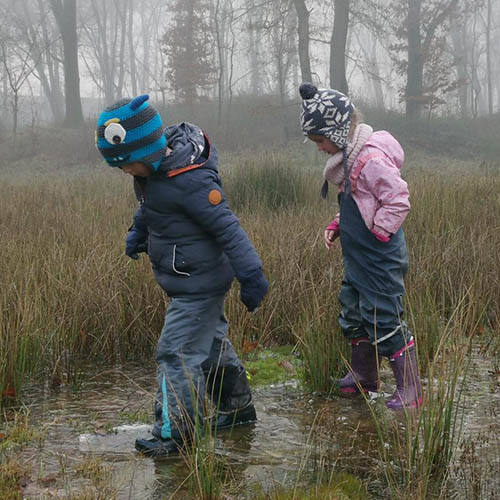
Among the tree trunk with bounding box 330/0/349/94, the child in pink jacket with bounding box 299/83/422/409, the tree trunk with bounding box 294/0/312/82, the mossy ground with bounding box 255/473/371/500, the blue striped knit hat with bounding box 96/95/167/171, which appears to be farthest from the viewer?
the tree trunk with bounding box 330/0/349/94

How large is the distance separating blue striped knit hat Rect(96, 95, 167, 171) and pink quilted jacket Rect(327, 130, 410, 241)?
987 millimetres

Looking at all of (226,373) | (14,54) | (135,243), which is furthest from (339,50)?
(14,54)

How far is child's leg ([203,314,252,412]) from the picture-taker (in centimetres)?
329

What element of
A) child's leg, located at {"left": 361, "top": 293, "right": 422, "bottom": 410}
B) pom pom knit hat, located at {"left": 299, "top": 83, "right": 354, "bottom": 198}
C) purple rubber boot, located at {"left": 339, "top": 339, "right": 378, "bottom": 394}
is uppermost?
pom pom knit hat, located at {"left": 299, "top": 83, "right": 354, "bottom": 198}

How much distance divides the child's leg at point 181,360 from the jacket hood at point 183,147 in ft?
1.87

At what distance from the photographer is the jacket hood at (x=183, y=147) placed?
300cm

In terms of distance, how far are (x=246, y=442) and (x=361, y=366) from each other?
2.81 ft

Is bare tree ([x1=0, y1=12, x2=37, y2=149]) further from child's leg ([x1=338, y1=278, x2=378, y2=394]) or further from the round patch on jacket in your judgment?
the round patch on jacket

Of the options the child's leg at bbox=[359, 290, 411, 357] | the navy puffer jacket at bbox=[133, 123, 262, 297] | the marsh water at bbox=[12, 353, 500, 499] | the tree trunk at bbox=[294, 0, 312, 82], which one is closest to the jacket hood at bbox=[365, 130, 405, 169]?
the child's leg at bbox=[359, 290, 411, 357]

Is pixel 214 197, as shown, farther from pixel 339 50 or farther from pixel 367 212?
pixel 339 50

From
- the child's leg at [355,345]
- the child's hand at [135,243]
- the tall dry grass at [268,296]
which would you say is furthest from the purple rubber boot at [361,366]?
the child's hand at [135,243]

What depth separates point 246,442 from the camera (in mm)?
3193

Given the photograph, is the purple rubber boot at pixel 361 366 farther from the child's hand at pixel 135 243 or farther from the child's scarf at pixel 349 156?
the child's hand at pixel 135 243

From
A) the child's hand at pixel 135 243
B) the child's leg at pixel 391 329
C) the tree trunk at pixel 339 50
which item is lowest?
Result: the child's leg at pixel 391 329
